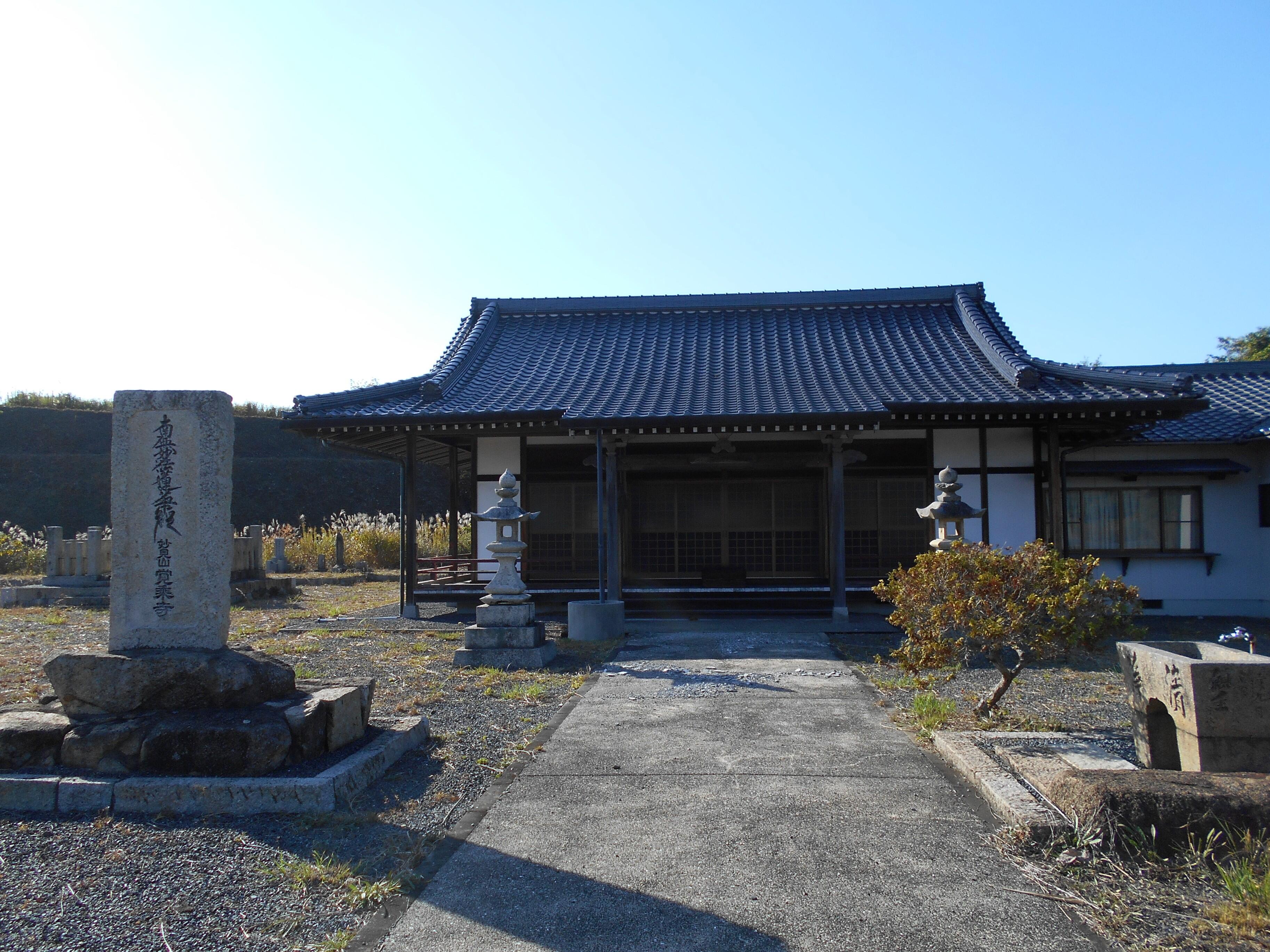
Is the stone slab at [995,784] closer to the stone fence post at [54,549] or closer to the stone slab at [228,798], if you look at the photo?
the stone slab at [228,798]

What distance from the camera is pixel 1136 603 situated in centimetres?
505

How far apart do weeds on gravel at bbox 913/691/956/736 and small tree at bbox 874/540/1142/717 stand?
0.22m

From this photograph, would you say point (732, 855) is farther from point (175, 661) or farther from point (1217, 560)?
point (1217, 560)

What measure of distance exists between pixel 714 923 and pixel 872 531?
9.56 metres

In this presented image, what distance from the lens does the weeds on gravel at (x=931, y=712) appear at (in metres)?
5.29

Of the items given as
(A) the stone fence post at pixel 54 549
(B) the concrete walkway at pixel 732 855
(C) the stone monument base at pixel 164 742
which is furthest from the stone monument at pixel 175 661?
(A) the stone fence post at pixel 54 549

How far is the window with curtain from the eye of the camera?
11.5m

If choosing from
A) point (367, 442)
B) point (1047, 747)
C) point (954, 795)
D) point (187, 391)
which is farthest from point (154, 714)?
point (367, 442)

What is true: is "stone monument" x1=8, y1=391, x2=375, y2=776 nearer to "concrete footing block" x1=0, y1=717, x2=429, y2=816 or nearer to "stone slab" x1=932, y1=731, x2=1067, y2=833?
"concrete footing block" x1=0, y1=717, x2=429, y2=816

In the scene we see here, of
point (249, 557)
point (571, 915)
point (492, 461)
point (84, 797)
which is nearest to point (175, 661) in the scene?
point (84, 797)

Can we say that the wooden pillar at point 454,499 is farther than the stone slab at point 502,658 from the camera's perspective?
Yes

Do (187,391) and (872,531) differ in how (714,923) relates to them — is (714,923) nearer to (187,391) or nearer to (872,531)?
(187,391)

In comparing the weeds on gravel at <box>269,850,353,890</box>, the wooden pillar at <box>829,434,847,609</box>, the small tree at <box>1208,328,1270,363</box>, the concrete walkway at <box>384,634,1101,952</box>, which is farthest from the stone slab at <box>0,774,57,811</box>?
the small tree at <box>1208,328,1270,363</box>

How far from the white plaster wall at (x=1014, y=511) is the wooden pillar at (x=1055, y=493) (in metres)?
0.37
